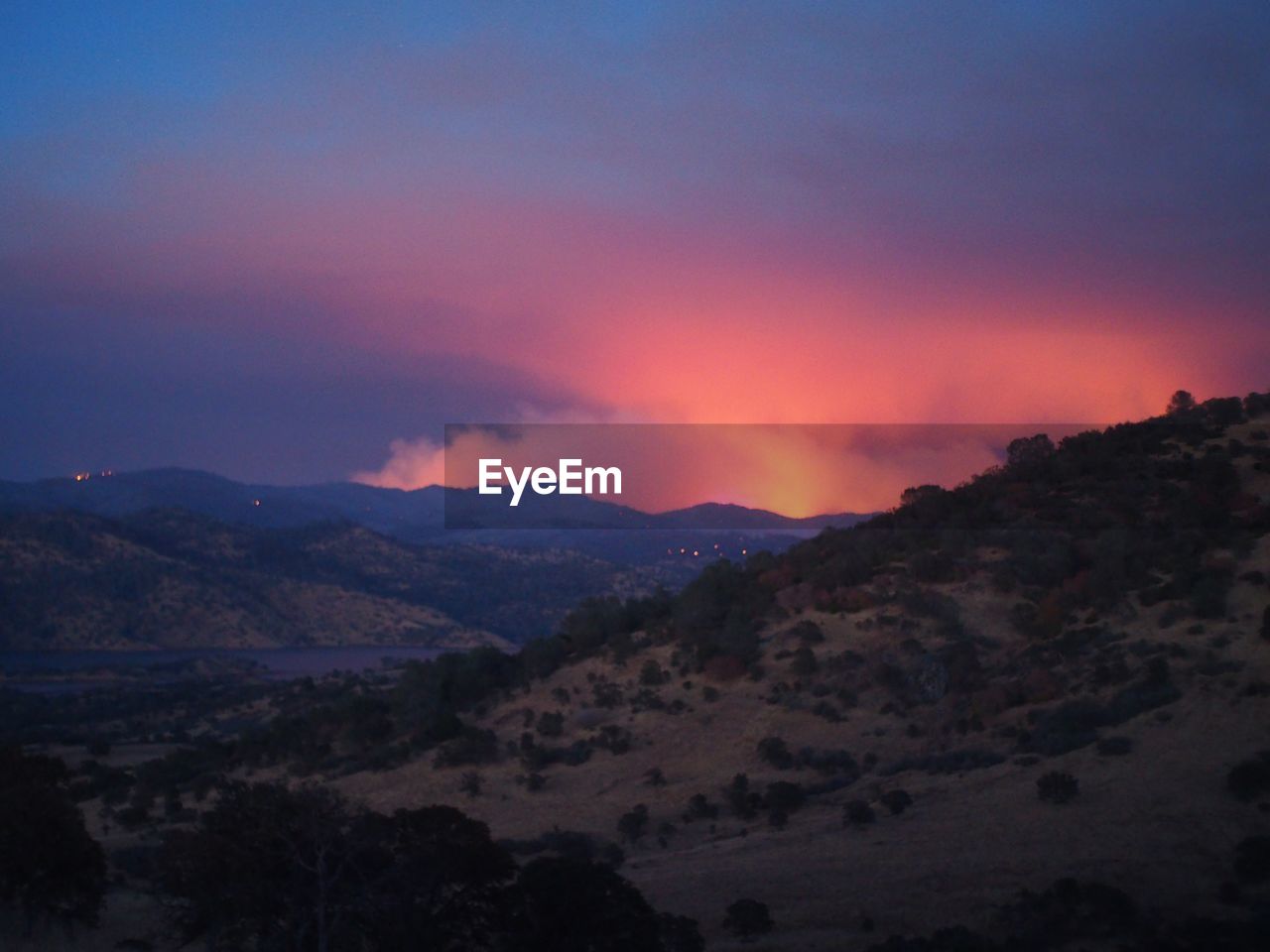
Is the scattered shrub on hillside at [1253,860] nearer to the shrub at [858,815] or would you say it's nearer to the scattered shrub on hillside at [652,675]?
the shrub at [858,815]

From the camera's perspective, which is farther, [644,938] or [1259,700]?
[1259,700]

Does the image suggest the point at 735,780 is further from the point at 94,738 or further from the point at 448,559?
the point at 448,559

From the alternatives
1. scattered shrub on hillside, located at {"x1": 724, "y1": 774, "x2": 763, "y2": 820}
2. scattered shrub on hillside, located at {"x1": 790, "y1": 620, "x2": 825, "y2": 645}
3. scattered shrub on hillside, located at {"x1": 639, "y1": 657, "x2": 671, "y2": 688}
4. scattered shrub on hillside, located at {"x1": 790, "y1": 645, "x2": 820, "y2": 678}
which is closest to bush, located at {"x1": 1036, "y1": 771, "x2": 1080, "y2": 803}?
scattered shrub on hillside, located at {"x1": 724, "y1": 774, "x2": 763, "y2": 820}

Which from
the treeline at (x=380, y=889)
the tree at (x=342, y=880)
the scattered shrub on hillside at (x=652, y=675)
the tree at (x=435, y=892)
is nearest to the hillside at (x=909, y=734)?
the scattered shrub on hillside at (x=652, y=675)

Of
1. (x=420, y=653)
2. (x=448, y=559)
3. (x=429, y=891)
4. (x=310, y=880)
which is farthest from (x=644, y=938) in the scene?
(x=448, y=559)

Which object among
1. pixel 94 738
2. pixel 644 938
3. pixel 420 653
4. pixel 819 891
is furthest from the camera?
pixel 420 653

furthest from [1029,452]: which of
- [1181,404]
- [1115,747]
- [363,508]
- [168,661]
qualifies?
[363,508]
